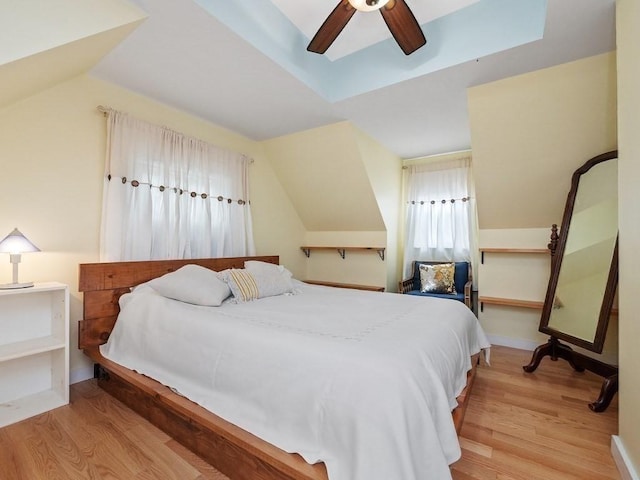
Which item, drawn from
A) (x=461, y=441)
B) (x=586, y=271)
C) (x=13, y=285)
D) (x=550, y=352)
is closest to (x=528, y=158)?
(x=586, y=271)

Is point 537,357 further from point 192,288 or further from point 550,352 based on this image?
point 192,288

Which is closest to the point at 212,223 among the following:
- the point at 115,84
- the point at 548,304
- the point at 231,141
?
the point at 231,141

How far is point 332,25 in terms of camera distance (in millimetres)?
1704

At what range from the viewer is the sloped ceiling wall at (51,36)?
50.8 inches

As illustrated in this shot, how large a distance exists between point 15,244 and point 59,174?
1.98 ft

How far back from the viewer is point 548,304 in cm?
265

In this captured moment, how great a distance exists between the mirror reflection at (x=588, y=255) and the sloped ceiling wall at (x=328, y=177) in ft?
6.09

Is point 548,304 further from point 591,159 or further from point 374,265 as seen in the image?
point 374,265

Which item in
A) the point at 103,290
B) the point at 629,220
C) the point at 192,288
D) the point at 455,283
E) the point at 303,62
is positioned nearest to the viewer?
the point at 629,220

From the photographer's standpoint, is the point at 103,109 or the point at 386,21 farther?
the point at 103,109

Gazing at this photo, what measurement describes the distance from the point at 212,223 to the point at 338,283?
6.21 feet

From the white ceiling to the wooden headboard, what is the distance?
4.63 ft

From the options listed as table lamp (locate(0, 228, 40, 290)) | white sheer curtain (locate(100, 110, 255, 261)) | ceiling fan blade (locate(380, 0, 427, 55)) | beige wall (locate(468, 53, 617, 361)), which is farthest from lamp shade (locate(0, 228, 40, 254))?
beige wall (locate(468, 53, 617, 361))

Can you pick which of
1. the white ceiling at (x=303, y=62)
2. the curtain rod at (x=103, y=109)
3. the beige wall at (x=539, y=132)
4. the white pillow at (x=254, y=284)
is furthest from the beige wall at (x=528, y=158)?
the curtain rod at (x=103, y=109)
